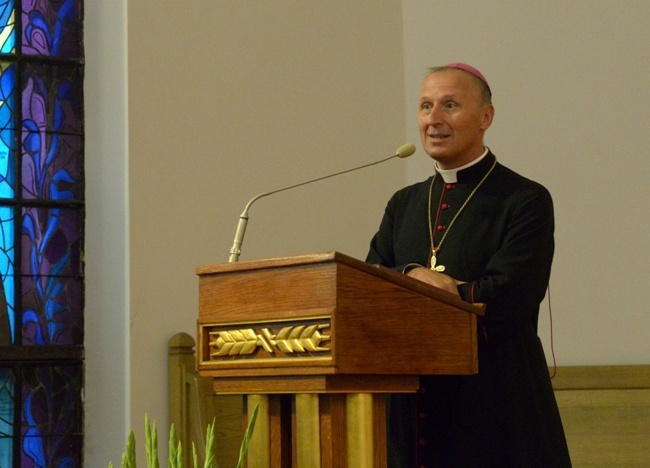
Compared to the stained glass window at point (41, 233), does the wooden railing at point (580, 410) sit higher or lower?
lower

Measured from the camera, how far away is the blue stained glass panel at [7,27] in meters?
5.42

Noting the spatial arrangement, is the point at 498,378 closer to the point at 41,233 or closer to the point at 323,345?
the point at 323,345

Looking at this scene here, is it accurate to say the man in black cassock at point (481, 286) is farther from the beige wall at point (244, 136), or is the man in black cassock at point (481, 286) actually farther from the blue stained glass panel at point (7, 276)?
the blue stained glass panel at point (7, 276)

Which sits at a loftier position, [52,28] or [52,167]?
[52,28]

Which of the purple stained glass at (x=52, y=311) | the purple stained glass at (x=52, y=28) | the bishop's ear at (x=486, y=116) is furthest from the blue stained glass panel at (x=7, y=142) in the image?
the bishop's ear at (x=486, y=116)

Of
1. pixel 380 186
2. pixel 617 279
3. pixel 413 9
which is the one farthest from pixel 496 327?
pixel 413 9

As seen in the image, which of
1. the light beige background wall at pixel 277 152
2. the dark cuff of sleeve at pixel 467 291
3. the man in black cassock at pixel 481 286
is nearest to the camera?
the dark cuff of sleeve at pixel 467 291

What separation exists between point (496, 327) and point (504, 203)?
0.47m

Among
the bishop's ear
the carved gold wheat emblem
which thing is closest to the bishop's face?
the bishop's ear

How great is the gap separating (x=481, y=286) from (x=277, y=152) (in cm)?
296

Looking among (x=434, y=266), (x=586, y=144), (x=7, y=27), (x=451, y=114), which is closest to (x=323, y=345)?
(x=434, y=266)

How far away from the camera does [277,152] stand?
19.2 feet

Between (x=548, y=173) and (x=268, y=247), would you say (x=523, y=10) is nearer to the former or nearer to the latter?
(x=548, y=173)

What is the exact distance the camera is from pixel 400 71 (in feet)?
21.3
